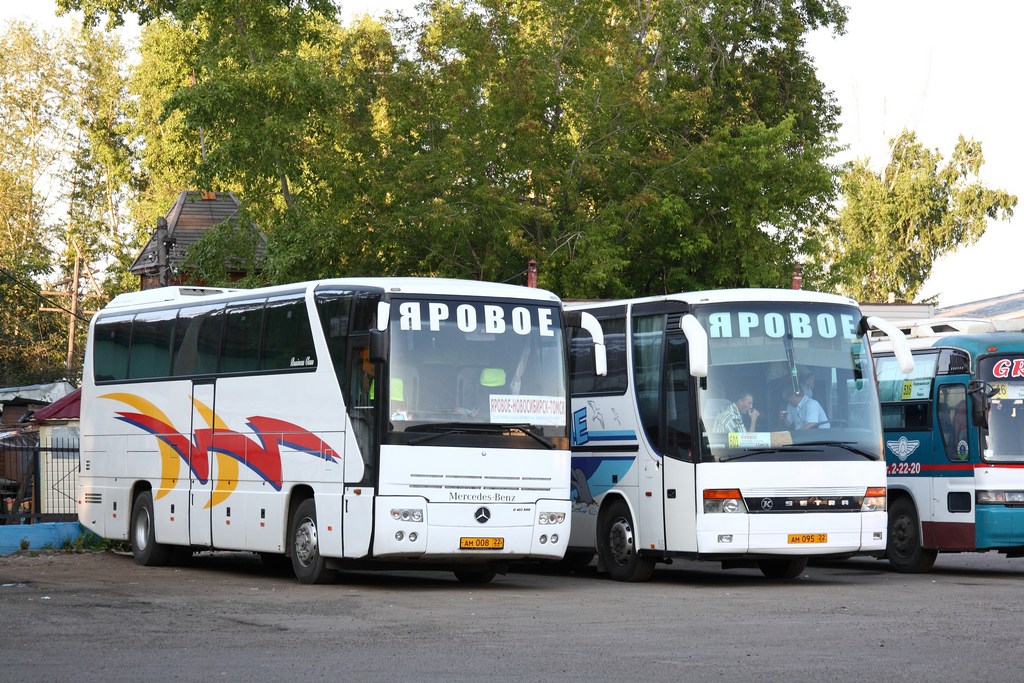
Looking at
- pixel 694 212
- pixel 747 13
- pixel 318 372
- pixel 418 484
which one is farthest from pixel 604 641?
pixel 747 13

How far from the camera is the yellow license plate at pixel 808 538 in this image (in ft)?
59.5

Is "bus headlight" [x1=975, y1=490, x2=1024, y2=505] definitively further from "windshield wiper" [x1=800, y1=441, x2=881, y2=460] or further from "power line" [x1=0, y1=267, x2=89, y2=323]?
"power line" [x1=0, y1=267, x2=89, y2=323]

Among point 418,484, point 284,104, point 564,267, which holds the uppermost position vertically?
point 284,104

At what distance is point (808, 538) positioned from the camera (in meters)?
18.2

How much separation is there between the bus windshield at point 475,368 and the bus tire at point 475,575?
6.95 ft

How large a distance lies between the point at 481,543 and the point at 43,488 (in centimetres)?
1341

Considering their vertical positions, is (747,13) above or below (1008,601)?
above

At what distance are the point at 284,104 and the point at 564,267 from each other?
7677mm

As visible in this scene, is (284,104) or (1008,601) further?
(284,104)

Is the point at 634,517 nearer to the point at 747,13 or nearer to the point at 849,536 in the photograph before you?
the point at 849,536

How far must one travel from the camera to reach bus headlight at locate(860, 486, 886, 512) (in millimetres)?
18516

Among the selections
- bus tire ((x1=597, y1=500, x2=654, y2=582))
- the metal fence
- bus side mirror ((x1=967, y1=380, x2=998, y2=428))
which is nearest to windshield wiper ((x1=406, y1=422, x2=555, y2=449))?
bus tire ((x1=597, y1=500, x2=654, y2=582))

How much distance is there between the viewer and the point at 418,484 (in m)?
17.1

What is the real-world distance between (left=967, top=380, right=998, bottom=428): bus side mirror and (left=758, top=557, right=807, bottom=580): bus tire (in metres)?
2.65
